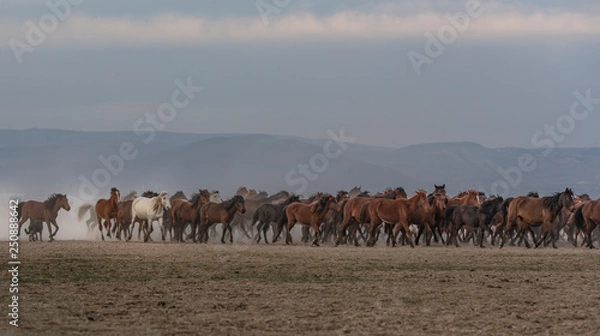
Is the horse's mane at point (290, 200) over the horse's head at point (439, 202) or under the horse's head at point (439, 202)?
over

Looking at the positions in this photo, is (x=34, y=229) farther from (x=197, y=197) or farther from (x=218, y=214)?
(x=218, y=214)

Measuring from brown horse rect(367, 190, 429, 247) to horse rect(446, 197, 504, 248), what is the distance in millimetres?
2460

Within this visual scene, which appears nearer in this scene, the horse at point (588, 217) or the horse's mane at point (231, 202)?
the horse at point (588, 217)

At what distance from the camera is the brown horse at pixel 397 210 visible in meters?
42.0

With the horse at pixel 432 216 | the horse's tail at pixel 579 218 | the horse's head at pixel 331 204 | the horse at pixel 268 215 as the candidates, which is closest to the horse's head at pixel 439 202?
the horse at pixel 432 216

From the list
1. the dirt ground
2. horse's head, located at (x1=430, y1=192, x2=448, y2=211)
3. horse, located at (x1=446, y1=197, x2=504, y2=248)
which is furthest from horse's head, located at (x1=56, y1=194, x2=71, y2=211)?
horse, located at (x1=446, y1=197, x2=504, y2=248)

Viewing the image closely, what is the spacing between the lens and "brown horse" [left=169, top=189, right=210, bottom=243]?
4781cm

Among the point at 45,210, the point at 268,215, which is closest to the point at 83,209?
the point at 45,210

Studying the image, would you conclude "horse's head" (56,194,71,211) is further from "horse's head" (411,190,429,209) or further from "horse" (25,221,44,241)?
"horse's head" (411,190,429,209)

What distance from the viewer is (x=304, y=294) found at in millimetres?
22734

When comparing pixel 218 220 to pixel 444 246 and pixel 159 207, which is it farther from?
pixel 444 246

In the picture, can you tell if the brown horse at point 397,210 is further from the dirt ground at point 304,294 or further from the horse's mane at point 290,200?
the dirt ground at point 304,294

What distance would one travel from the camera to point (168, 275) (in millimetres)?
27156

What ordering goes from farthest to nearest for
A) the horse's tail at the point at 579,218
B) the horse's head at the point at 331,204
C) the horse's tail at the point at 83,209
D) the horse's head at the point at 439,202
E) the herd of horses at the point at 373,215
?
the horse's tail at the point at 83,209 < the horse's head at the point at 331,204 < the horse's tail at the point at 579,218 < the horse's head at the point at 439,202 < the herd of horses at the point at 373,215
